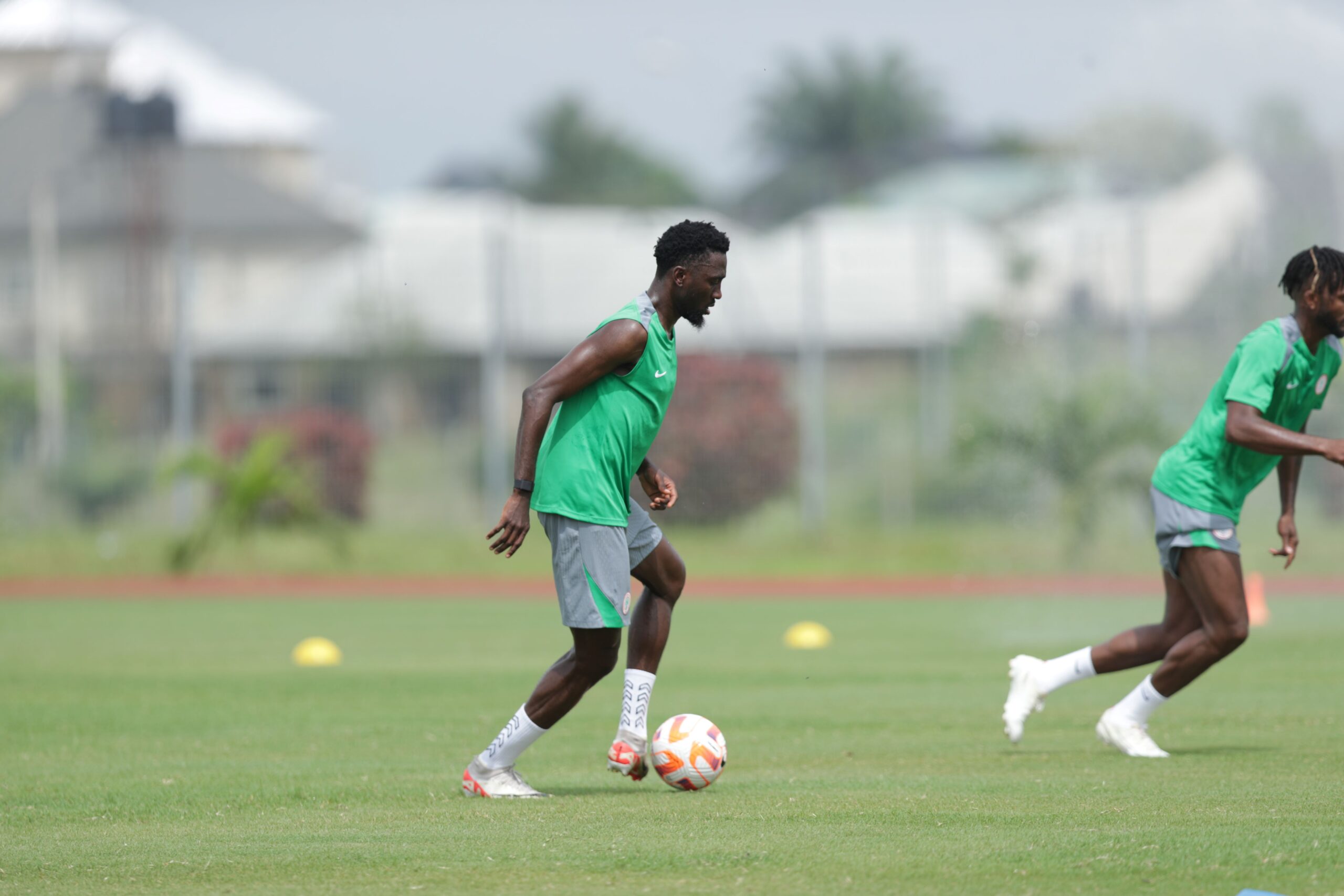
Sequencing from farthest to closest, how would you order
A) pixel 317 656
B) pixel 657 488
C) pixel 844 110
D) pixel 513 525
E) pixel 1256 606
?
pixel 844 110 < pixel 1256 606 < pixel 317 656 < pixel 657 488 < pixel 513 525

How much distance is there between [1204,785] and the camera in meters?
7.50

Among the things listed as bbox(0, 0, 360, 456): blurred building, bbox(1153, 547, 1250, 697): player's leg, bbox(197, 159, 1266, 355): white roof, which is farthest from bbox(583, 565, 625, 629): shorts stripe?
bbox(197, 159, 1266, 355): white roof

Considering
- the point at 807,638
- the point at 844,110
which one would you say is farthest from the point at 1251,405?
the point at 844,110

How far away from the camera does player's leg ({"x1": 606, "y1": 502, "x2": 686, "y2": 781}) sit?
24.0 feet

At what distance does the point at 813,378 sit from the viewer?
97.0 ft

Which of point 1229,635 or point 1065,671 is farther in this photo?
point 1065,671

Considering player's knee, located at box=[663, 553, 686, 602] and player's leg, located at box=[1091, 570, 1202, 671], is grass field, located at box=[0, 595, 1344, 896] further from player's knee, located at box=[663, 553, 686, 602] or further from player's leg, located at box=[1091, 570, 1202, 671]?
player's knee, located at box=[663, 553, 686, 602]

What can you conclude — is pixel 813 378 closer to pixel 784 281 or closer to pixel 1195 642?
pixel 784 281

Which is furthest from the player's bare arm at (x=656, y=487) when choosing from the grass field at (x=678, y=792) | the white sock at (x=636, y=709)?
the grass field at (x=678, y=792)

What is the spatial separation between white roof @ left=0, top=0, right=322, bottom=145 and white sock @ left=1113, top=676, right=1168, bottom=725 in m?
33.4

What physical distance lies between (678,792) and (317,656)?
7400 mm

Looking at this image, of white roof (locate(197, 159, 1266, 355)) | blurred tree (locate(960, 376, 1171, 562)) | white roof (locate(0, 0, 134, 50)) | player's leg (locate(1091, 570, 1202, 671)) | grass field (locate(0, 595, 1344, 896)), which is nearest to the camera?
grass field (locate(0, 595, 1344, 896))

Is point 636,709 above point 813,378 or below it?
below

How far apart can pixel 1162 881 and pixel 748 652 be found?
32.4ft
